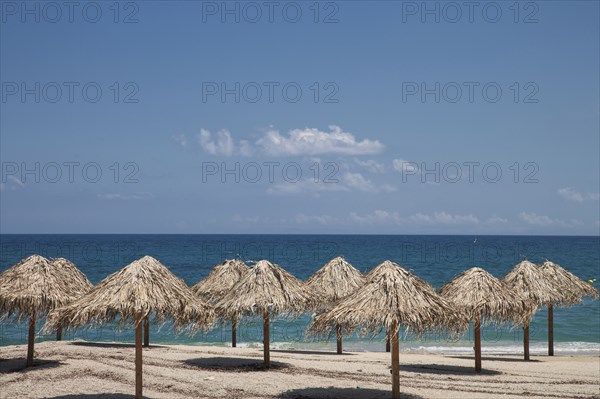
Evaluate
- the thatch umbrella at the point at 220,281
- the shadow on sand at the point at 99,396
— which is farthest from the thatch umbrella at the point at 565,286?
the shadow on sand at the point at 99,396

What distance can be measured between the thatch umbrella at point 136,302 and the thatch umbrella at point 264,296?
378 centimetres

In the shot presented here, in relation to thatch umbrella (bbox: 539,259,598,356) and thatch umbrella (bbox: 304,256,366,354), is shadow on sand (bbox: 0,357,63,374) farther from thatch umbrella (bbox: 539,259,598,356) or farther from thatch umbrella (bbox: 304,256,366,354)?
thatch umbrella (bbox: 539,259,598,356)

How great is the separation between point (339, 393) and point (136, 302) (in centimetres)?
538

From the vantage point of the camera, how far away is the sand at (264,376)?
47.3 ft

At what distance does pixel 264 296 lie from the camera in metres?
16.9

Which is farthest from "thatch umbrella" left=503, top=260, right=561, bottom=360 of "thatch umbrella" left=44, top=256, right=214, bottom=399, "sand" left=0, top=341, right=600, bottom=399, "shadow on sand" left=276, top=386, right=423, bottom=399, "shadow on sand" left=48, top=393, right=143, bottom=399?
"shadow on sand" left=48, top=393, right=143, bottom=399

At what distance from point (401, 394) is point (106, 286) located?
706cm

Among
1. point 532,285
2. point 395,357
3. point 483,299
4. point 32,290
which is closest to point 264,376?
point 395,357

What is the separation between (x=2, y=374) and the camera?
52.2 feet

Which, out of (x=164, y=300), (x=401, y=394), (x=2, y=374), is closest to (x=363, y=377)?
(x=401, y=394)

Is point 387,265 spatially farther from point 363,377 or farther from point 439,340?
point 439,340

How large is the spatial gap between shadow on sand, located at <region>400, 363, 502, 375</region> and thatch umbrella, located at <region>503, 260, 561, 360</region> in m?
4.10

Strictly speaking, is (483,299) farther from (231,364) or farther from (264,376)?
(231,364)

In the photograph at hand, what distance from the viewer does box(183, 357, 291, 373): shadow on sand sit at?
17.6 metres
